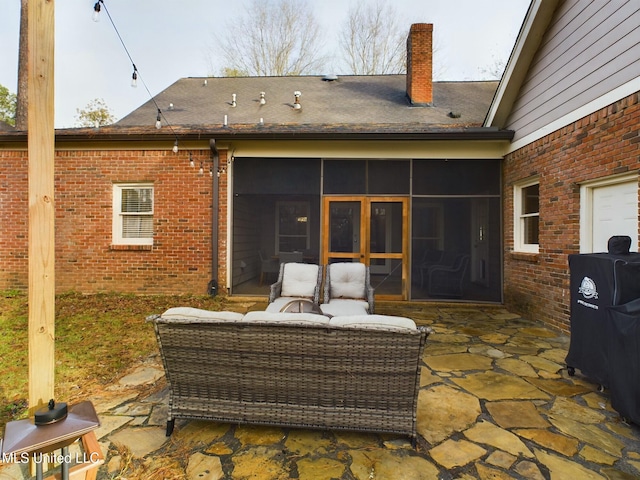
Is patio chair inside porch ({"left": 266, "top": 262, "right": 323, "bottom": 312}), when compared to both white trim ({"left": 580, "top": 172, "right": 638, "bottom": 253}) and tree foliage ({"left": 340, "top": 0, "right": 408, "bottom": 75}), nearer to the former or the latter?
white trim ({"left": 580, "top": 172, "right": 638, "bottom": 253})

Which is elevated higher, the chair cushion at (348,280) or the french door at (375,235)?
the french door at (375,235)

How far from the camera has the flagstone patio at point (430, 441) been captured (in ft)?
6.14

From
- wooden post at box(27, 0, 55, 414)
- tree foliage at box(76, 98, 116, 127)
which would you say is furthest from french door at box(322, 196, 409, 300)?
tree foliage at box(76, 98, 116, 127)

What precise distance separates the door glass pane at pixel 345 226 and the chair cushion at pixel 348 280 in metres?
1.53

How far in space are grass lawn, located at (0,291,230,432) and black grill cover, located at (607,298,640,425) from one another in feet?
13.3

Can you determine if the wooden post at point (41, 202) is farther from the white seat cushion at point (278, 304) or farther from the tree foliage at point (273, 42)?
the tree foliage at point (273, 42)

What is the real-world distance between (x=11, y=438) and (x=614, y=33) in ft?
19.7

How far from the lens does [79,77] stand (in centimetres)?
473

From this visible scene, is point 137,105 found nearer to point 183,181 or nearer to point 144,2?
point 183,181

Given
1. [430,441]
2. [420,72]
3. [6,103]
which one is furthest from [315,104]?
[6,103]

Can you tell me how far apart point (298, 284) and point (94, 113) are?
1878 centimetres

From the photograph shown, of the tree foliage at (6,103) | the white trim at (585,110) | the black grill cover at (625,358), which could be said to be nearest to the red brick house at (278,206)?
the white trim at (585,110)

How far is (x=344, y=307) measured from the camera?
13.9ft

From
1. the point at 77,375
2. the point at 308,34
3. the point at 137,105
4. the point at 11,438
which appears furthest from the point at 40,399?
the point at 308,34
